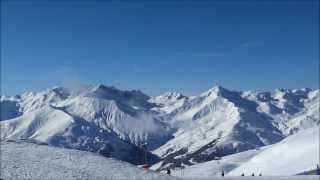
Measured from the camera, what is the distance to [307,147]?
558ft

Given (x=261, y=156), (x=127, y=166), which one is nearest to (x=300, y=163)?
(x=261, y=156)

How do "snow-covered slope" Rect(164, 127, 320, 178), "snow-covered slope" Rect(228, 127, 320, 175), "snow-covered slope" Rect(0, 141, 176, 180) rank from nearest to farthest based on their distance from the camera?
"snow-covered slope" Rect(0, 141, 176, 180) < "snow-covered slope" Rect(228, 127, 320, 175) < "snow-covered slope" Rect(164, 127, 320, 178)

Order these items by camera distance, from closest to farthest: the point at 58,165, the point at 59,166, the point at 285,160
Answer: the point at 59,166, the point at 58,165, the point at 285,160

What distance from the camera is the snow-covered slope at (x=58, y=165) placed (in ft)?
146

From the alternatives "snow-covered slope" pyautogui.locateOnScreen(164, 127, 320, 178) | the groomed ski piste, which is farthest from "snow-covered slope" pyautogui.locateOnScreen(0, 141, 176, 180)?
"snow-covered slope" pyautogui.locateOnScreen(164, 127, 320, 178)

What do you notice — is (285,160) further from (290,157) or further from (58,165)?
(58,165)

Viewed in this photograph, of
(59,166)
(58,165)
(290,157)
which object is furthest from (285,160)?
(59,166)

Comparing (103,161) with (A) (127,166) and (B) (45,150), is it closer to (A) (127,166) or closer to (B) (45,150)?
(A) (127,166)

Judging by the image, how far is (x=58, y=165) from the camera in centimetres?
4953

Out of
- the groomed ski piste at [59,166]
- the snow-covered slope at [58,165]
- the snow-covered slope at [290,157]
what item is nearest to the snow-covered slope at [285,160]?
the snow-covered slope at [290,157]

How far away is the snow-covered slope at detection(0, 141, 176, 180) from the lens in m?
44.4

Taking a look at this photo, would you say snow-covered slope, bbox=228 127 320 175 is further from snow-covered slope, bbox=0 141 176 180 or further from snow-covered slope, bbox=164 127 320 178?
snow-covered slope, bbox=0 141 176 180

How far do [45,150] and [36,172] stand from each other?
13.7m

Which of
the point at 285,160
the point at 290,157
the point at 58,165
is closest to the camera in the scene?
the point at 58,165
